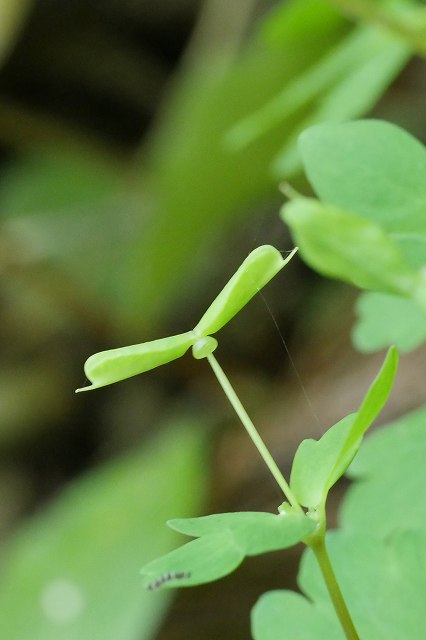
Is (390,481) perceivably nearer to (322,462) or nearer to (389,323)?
(389,323)

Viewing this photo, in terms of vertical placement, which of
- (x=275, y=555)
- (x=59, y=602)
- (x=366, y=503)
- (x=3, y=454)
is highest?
(x=3, y=454)

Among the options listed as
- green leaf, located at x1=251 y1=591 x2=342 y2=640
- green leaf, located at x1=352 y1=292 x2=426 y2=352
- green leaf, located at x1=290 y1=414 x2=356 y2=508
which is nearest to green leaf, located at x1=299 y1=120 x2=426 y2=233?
green leaf, located at x1=290 y1=414 x2=356 y2=508

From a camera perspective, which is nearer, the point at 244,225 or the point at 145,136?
the point at 244,225

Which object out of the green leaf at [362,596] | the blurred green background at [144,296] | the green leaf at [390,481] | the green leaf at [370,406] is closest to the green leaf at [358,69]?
the blurred green background at [144,296]

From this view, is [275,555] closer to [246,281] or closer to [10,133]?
[10,133]

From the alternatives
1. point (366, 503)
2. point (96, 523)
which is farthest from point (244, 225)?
point (366, 503)

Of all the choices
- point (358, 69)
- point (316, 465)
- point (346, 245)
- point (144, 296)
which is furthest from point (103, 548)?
point (346, 245)
